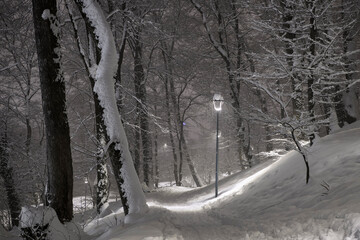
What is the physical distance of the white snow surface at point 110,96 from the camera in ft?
20.9

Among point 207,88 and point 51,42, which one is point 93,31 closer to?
point 51,42

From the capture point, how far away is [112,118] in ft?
21.3

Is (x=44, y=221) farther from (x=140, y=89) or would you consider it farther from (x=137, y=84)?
(x=140, y=89)

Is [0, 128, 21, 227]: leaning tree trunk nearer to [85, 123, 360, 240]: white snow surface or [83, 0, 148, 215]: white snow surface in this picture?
[85, 123, 360, 240]: white snow surface

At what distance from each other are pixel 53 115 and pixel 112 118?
1.20m

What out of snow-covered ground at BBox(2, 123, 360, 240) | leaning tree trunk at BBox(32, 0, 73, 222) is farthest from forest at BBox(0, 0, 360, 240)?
snow-covered ground at BBox(2, 123, 360, 240)

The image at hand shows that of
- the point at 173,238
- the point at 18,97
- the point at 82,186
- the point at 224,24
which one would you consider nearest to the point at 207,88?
the point at 224,24

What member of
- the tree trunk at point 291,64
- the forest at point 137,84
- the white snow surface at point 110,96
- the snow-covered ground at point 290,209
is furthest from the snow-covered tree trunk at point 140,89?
the white snow surface at point 110,96

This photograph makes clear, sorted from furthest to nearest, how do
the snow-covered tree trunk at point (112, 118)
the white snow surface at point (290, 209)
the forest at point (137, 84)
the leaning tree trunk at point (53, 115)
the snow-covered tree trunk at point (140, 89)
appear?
the snow-covered tree trunk at point (140, 89) < the snow-covered tree trunk at point (112, 118) < the forest at point (137, 84) < the leaning tree trunk at point (53, 115) < the white snow surface at point (290, 209)

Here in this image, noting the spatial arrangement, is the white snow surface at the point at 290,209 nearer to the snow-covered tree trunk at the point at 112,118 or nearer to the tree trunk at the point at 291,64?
the snow-covered tree trunk at the point at 112,118

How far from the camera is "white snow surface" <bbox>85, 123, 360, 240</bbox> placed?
4167mm

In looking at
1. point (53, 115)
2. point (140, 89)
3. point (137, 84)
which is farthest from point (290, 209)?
point (140, 89)

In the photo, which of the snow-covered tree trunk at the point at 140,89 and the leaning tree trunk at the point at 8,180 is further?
the snow-covered tree trunk at the point at 140,89

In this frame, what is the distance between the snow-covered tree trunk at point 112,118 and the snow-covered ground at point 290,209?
53cm
